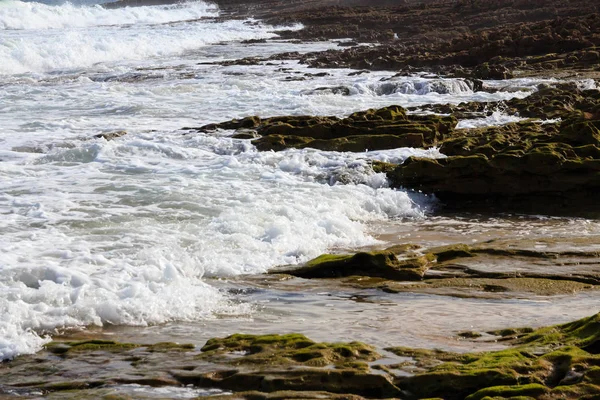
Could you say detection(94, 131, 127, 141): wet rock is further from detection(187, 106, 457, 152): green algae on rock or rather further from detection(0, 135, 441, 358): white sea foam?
detection(187, 106, 457, 152): green algae on rock

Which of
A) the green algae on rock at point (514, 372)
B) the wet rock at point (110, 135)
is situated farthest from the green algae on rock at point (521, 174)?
the green algae on rock at point (514, 372)

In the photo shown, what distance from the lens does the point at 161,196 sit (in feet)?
35.2

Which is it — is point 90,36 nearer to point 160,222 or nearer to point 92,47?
point 92,47

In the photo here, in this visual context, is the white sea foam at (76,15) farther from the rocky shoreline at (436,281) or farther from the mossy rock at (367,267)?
the mossy rock at (367,267)

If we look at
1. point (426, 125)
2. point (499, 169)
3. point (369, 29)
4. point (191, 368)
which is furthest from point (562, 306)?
point (369, 29)

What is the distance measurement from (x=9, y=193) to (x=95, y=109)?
8554mm

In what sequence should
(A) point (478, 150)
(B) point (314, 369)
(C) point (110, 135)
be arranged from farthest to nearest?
1. (C) point (110, 135)
2. (A) point (478, 150)
3. (B) point (314, 369)

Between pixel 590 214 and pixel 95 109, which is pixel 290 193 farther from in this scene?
pixel 95 109

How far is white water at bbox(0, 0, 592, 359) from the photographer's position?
6855 mm

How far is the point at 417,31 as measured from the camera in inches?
1615

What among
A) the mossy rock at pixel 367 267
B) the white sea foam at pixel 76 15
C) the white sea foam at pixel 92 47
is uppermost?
the white sea foam at pixel 76 15

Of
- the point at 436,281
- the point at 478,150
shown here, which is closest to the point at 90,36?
the point at 478,150

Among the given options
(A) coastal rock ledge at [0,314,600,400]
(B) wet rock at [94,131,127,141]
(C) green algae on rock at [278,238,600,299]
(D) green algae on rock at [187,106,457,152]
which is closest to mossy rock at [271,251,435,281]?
(C) green algae on rock at [278,238,600,299]

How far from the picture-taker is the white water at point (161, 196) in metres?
6.86
